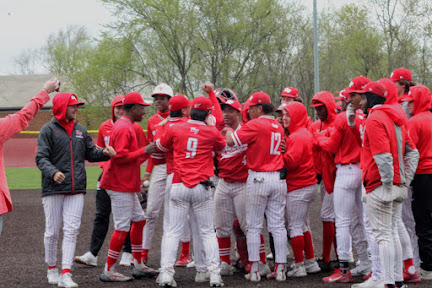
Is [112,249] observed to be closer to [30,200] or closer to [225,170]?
[225,170]

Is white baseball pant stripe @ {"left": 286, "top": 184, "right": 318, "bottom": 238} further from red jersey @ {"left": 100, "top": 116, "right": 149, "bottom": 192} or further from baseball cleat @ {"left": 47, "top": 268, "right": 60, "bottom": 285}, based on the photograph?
baseball cleat @ {"left": 47, "top": 268, "right": 60, "bottom": 285}

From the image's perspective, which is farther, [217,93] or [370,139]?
[217,93]

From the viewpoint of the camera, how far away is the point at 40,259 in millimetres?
7945

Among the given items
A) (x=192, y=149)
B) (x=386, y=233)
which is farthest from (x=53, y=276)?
(x=386, y=233)

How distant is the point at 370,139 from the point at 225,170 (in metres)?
2.19

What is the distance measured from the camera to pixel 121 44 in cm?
3472

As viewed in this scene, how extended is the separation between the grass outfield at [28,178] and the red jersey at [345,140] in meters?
13.7

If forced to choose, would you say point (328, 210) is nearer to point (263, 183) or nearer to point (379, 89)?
point (263, 183)

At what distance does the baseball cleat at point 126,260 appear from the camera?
7.80 metres

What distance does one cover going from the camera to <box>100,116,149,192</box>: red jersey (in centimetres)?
671

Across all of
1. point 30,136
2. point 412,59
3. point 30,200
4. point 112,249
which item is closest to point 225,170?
point 112,249

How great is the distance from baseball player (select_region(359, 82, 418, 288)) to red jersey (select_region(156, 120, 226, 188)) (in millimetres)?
1861

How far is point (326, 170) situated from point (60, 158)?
11.3ft

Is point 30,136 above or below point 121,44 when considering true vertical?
below
